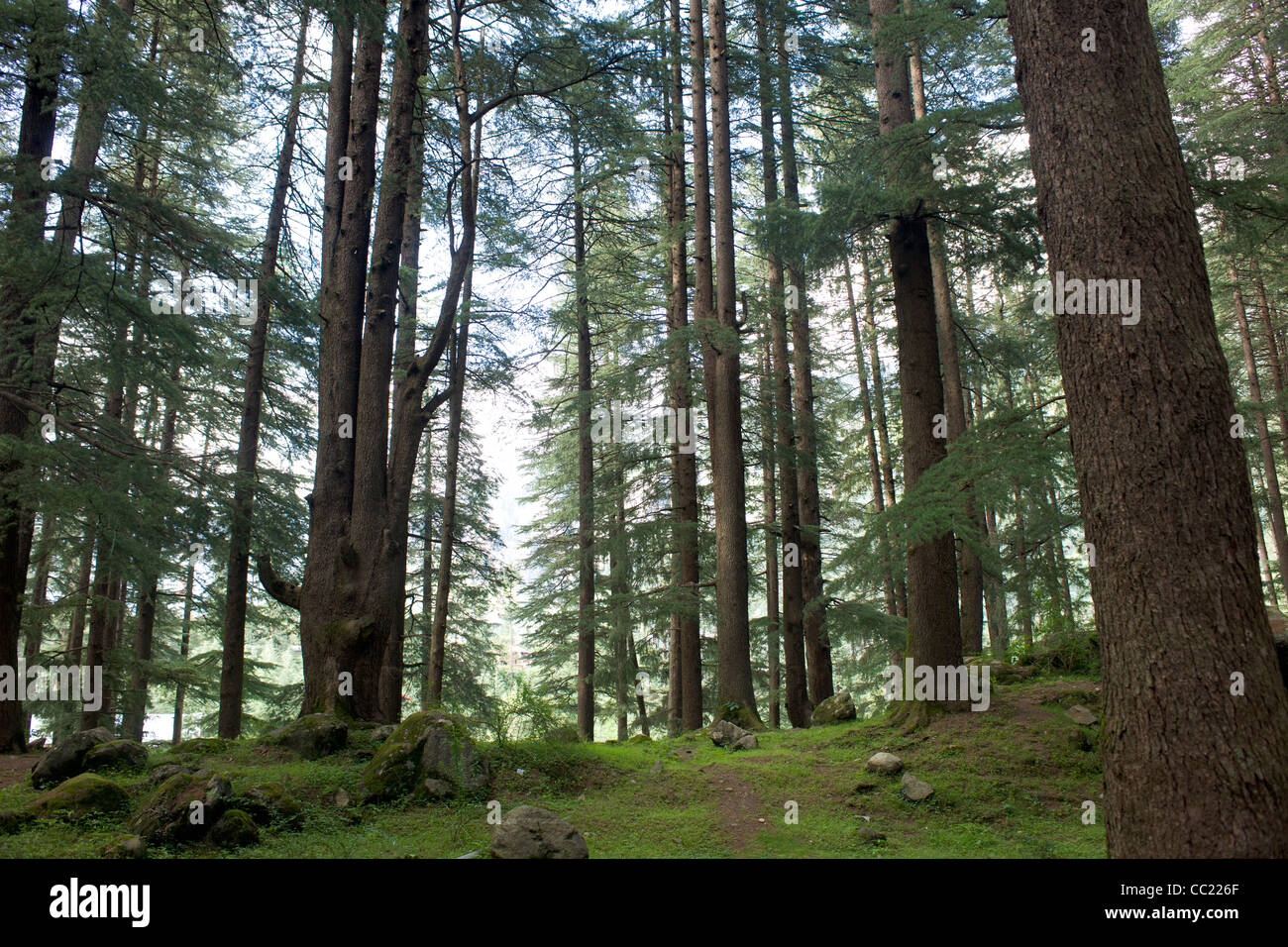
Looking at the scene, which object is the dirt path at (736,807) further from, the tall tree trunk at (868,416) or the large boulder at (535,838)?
the tall tree trunk at (868,416)

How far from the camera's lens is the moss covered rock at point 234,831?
4.34 meters

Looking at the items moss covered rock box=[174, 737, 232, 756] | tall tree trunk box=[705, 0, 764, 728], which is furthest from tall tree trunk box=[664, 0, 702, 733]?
moss covered rock box=[174, 737, 232, 756]

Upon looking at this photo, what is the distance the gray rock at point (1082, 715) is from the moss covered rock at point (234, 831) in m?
7.67

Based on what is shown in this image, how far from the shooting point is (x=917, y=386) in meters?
8.05

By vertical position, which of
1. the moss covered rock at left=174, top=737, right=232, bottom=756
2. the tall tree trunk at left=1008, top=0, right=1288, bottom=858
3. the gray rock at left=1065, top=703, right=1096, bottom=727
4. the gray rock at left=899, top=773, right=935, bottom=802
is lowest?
the gray rock at left=899, top=773, right=935, bottom=802

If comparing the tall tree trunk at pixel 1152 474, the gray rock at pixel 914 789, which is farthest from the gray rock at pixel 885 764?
the tall tree trunk at pixel 1152 474

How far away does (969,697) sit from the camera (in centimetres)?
796

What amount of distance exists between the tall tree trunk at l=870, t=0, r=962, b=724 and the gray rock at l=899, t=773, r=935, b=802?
163cm

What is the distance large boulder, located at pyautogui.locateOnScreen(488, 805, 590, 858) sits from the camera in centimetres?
401

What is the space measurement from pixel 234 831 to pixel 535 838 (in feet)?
6.47

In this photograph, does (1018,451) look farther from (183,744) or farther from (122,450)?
(122,450)

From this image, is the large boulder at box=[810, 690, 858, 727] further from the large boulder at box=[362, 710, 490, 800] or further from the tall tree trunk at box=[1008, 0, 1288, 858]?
the tall tree trunk at box=[1008, 0, 1288, 858]
